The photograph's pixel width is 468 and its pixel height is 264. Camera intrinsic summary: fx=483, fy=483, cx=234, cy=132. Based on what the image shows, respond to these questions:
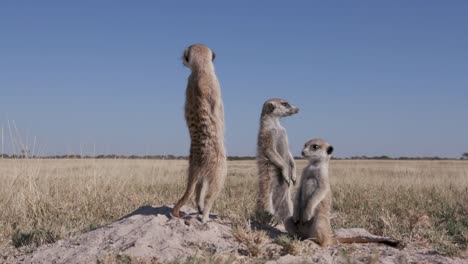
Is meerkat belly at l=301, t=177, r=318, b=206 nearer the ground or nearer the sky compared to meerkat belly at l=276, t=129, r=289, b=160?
nearer the ground

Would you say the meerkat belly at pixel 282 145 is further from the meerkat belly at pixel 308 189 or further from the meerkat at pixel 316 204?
the meerkat belly at pixel 308 189

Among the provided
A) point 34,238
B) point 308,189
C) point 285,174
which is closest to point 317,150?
point 308,189

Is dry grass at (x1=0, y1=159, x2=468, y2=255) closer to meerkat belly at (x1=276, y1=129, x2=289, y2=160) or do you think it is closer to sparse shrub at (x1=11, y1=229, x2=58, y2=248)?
sparse shrub at (x1=11, y1=229, x2=58, y2=248)

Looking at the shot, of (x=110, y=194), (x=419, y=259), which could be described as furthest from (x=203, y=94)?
(x=110, y=194)

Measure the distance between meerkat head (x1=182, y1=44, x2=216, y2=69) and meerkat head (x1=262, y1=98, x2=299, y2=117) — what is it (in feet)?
6.55

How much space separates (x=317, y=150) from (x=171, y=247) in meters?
1.95

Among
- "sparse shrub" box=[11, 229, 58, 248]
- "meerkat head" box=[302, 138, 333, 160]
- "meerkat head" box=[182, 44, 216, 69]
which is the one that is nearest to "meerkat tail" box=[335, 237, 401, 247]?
"meerkat head" box=[302, 138, 333, 160]

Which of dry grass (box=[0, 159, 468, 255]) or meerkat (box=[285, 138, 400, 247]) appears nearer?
meerkat (box=[285, 138, 400, 247])

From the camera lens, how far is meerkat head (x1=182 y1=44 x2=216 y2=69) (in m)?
5.30

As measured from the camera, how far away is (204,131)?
16.9 ft

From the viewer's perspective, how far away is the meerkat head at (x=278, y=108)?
730cm

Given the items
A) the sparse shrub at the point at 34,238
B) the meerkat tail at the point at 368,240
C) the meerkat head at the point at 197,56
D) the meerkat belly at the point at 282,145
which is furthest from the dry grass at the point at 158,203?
the meerkat head at the point at 197,56

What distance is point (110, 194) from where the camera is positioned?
904 cm

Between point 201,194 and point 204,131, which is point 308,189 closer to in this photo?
point 201,194
